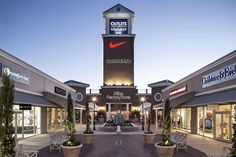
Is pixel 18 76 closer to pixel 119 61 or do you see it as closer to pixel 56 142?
pixel 56 142

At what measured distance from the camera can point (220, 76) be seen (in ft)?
66.6

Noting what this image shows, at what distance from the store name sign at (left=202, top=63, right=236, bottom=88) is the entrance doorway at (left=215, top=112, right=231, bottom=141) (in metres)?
2.51

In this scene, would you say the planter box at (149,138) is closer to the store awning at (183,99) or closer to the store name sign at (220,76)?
the store name sign at (220,76)

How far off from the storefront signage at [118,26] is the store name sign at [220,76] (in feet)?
110

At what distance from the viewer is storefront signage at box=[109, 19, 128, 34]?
5516 cm

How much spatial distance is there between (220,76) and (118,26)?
37.4 metres

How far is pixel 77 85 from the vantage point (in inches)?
1999

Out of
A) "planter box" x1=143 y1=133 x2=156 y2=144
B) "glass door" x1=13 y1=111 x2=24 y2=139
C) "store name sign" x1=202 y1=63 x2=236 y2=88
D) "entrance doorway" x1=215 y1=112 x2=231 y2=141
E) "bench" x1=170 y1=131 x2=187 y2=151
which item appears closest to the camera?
"bench" x1=170 y1=131 x2=187 y2=151

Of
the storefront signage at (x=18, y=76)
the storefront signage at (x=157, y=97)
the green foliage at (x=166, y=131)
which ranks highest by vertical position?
the storefront signage at (x=18, y=76)

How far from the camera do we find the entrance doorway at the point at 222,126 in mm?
19625

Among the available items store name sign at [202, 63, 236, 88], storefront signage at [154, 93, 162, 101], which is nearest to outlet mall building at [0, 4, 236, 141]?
store name sign at [202, 63, 236, 88]

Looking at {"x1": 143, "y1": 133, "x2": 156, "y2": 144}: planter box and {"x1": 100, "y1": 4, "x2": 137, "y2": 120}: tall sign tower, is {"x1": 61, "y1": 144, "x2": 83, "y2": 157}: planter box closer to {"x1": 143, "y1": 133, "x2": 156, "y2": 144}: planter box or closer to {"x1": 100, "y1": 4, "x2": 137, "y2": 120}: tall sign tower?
{"x1": 143, "y1": 133, "x2": 156, "y2": 144}: planter box

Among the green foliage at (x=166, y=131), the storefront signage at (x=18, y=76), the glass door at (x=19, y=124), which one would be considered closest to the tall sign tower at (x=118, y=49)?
the storefront signage at (x=18, y=76)

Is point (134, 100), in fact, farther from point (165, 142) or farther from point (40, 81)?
point (165, 142)
